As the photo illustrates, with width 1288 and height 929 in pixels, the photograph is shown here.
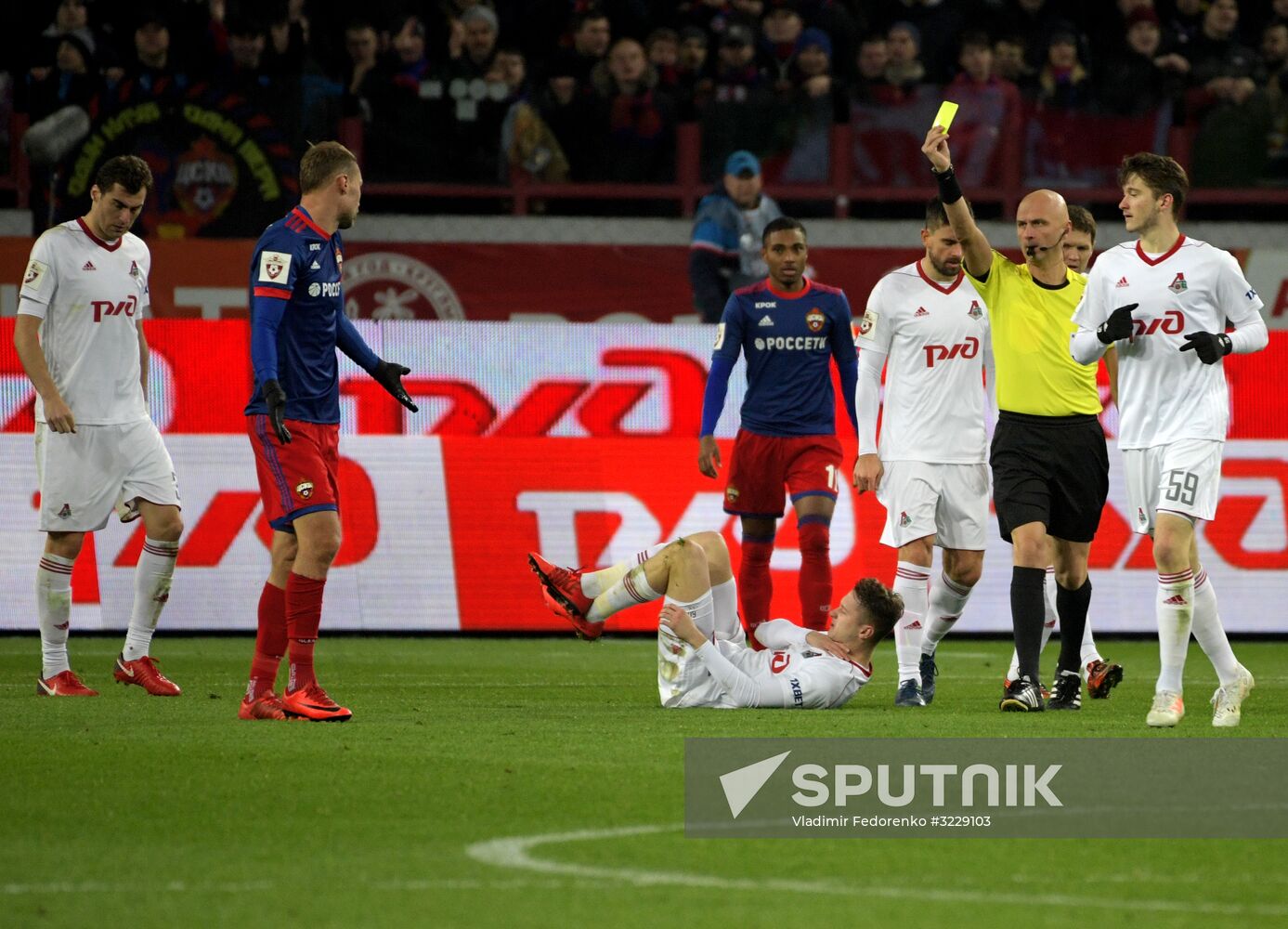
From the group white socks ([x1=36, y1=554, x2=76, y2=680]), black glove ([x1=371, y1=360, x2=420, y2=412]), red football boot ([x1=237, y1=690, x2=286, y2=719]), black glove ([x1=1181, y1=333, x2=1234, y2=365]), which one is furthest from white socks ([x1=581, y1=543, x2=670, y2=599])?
white socks ([x1=36, y1=554, x2=76, y2=680])

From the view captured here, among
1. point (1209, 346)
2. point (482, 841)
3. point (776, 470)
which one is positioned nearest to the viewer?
point (482, 841)

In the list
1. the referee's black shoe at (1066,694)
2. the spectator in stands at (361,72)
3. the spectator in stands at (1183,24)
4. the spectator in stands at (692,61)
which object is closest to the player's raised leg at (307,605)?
the referee's black shoe at (1066,694)

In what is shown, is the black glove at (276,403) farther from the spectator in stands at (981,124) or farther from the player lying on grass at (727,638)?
the spectator in stands at (981,124)

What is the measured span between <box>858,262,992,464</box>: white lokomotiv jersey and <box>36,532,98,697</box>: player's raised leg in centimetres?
400

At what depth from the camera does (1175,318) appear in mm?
8133

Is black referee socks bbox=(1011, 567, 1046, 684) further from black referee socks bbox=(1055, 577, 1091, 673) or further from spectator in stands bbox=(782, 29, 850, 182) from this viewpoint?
spectator in stands bbox=(782, 29, 850, 182)

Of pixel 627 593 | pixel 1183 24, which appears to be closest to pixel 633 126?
pixel 1183 24

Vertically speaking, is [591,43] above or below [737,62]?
above

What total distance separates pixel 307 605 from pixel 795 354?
3493 mm

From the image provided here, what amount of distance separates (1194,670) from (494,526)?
4.69m

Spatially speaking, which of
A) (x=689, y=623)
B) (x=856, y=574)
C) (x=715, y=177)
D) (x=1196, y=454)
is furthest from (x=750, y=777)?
(x=715, y=177)

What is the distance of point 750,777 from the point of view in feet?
20.6

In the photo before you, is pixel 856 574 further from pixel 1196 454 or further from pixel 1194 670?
pixel 1196 454

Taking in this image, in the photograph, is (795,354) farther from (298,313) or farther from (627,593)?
(298,313)
